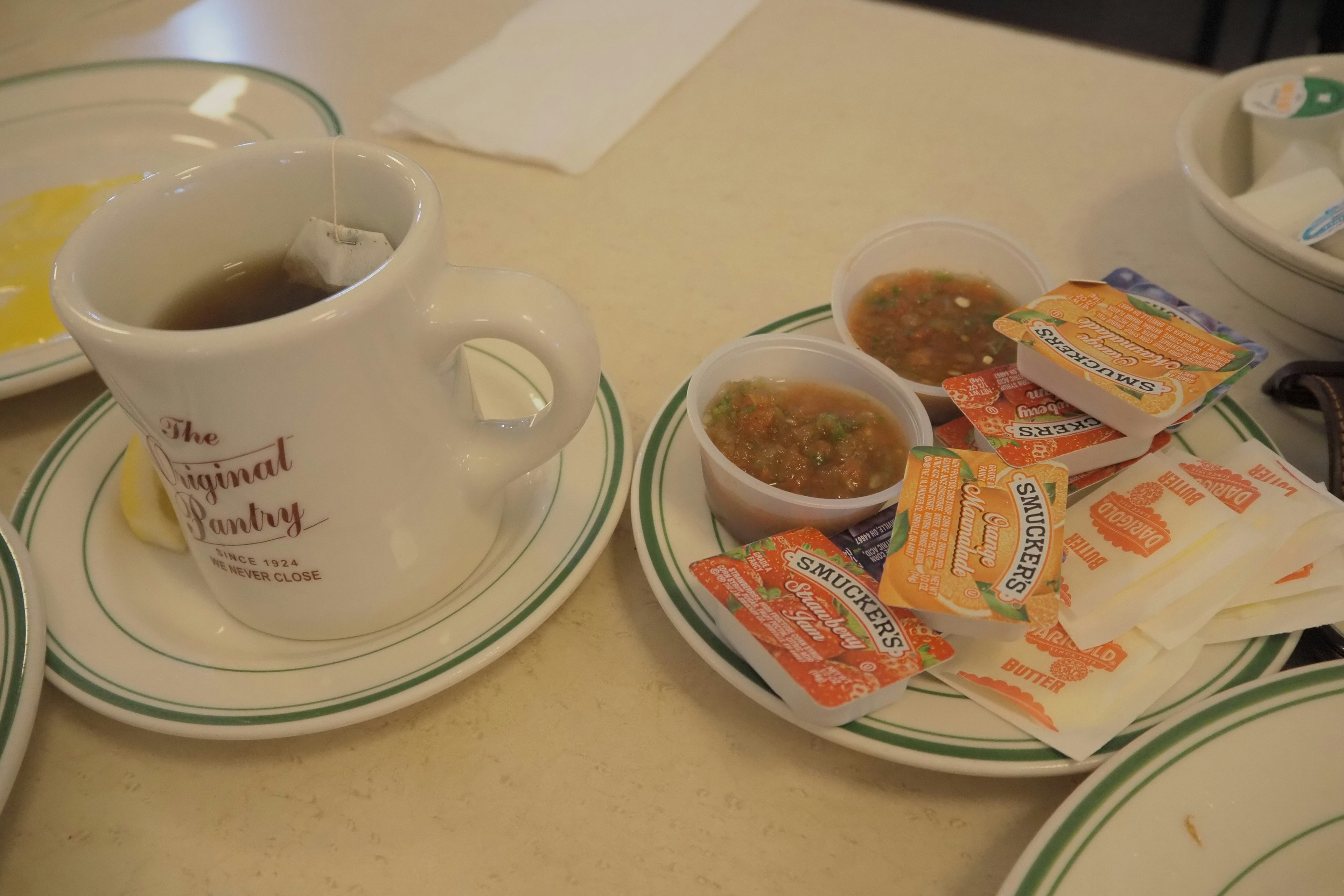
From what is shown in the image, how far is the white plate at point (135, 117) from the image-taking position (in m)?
1.18

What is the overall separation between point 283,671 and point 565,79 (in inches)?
44.1

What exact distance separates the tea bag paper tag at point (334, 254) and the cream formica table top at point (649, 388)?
0.33 m

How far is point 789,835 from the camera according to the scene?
626 mm

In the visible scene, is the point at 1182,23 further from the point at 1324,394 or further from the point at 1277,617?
the point at 1277,617

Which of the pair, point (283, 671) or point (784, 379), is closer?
point (283, 671)

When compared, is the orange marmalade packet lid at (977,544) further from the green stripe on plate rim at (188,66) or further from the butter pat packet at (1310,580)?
the green stripe on plate rim at (188,66)

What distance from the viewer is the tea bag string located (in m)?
0.62

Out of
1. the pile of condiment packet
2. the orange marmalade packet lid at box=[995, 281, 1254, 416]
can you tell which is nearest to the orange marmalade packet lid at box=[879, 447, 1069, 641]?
the pile of condiment packet

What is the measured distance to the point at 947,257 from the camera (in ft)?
3.38

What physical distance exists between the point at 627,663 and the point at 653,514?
0.13m

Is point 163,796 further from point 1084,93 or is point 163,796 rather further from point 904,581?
point 1084,93

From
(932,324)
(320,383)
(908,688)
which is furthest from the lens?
(932,324)

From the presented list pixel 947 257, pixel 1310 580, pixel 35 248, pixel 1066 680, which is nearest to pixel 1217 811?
pixel 1066 680

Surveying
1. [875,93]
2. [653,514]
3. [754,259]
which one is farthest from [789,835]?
[875,93]
